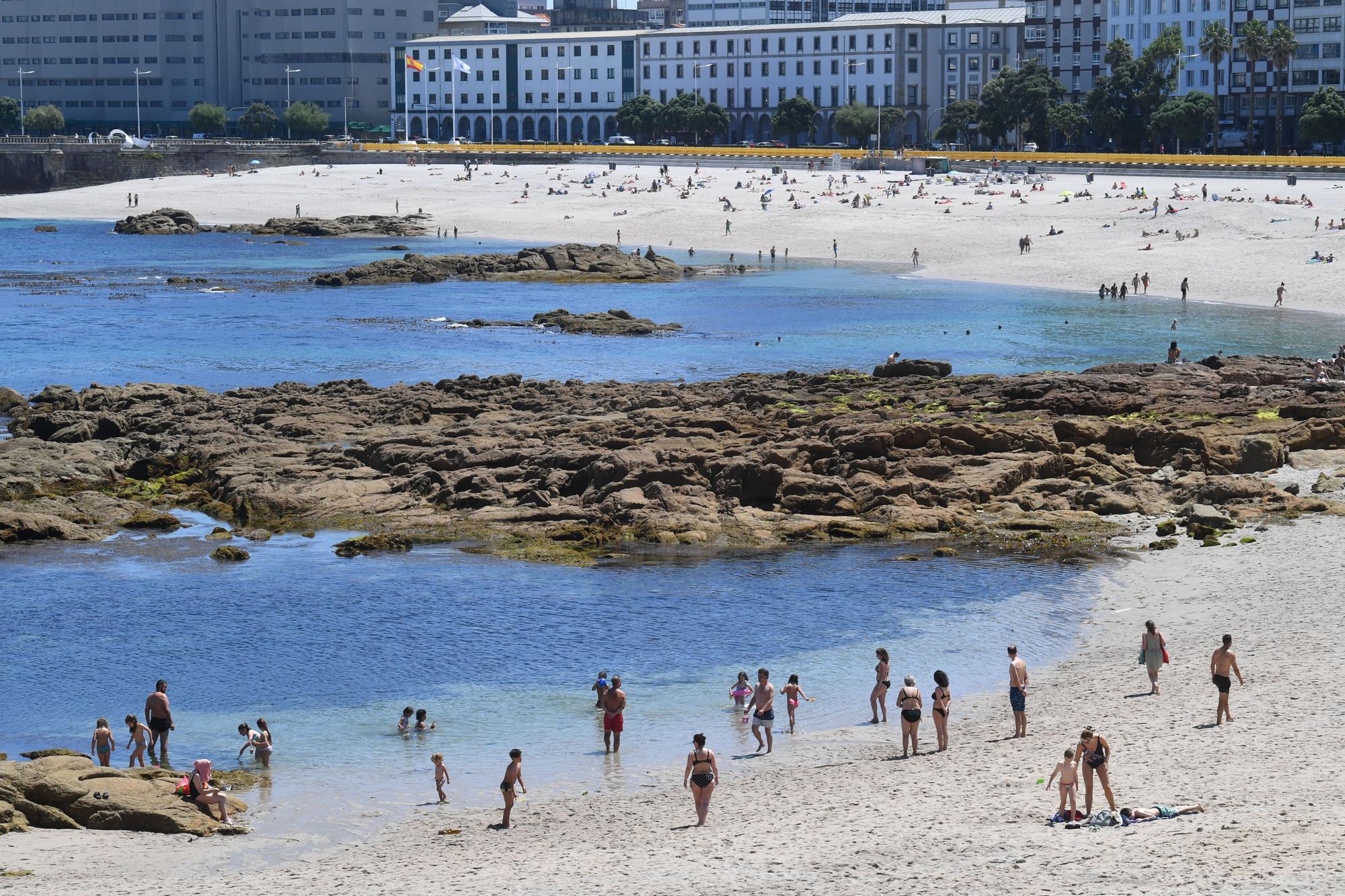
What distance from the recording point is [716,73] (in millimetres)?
164250

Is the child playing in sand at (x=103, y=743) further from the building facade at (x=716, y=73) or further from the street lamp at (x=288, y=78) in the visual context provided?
the street lamp at (x=288, y=78)

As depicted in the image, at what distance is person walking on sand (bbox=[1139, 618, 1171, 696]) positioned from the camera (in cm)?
2141

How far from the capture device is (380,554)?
30203 mm

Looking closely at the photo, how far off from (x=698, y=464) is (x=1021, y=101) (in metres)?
103

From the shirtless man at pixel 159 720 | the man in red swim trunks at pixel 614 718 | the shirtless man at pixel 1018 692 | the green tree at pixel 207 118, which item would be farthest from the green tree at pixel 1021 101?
the shirtless man at pixel 159 720

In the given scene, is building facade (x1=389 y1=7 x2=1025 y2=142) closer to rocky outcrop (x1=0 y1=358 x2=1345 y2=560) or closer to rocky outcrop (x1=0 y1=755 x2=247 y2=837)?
rocky outcrop (x1=0 y1=358 x2=1345 y2=560)

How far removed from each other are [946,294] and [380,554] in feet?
148

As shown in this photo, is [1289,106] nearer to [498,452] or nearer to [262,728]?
[498,452]

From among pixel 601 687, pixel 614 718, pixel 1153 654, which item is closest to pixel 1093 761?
pixel 1153 654

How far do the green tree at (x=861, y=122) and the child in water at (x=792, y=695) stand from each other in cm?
12419

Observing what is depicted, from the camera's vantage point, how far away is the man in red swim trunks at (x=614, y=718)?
2053 cm

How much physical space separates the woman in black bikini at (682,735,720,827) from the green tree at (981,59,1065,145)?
117089 millimetres

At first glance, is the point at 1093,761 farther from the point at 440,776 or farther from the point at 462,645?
the point at 462,645

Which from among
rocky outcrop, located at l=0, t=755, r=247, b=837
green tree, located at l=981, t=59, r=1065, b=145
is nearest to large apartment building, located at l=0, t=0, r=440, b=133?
green tree, located at l=981, t=59, r=1065, b=145
